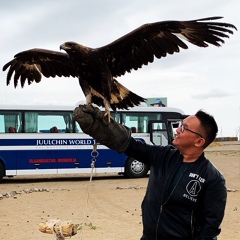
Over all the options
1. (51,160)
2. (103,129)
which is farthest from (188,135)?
(51,160)

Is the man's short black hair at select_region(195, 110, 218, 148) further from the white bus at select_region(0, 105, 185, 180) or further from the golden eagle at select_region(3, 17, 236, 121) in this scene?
the white bus at select_region(0, 105, 185, 180)

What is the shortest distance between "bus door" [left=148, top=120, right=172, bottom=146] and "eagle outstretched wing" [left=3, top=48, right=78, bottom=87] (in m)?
10.5

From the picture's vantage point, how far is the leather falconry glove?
3.20 m

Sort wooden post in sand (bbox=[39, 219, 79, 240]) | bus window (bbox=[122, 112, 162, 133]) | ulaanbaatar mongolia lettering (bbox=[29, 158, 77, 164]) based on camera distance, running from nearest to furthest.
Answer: wooden post in sand (bbox=[39, 219, 79, 240]) → ulaanbaatar mongolia lettering (bbox=[29, 158, 77, 164]) → bus window (bbox=[122, 112, 162, 133])

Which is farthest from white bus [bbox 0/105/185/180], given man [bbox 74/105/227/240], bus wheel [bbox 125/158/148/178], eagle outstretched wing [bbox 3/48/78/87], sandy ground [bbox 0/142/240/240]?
man [bbox 74/105/227/240]

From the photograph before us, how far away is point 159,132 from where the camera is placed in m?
15.7

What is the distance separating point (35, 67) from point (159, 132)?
10743mm

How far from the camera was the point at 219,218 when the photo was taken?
2750 millimetres

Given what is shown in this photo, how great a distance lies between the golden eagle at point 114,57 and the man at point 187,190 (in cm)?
134

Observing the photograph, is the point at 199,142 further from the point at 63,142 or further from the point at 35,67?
the point at 63,142

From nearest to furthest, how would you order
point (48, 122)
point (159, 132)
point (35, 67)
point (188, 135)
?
point (188, 135) < point (35, 67) < point (48, 122) < point (159, 132)

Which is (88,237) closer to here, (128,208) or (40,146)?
(128,208)

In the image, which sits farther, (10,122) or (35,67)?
(10,122)

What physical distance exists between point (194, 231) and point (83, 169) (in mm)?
12561
